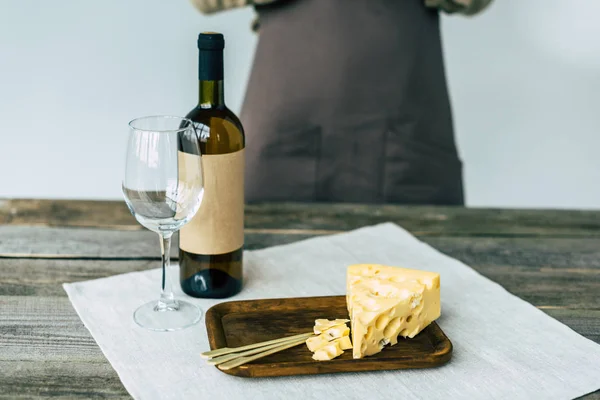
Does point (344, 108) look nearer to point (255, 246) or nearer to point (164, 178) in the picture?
point (255, 246)

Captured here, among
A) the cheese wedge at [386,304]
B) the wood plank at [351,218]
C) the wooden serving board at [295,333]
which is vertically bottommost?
the wooden serving board at [295,333]

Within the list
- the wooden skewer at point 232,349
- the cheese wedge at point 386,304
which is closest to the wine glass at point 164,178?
the wooden skewer at point 232,349

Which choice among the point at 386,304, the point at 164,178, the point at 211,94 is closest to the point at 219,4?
the point at 211,94

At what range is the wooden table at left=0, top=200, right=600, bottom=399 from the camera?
0.85 meters

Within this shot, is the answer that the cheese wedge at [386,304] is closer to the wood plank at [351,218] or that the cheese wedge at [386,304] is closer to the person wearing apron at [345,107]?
the wood plank at [351,218]

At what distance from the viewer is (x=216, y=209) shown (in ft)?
3.22

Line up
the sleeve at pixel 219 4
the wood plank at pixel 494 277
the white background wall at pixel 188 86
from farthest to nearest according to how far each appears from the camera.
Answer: the white background wall at pixel 188 86
the sleeve at pixel 219 4
the wood plank at pixel 494 277

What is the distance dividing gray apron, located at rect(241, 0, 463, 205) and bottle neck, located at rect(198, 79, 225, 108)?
2.46ft

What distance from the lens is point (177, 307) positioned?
99 cm

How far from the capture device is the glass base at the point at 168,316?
94 centimetres

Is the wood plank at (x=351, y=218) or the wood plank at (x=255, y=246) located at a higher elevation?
the wood plank at (x=351, y=218)

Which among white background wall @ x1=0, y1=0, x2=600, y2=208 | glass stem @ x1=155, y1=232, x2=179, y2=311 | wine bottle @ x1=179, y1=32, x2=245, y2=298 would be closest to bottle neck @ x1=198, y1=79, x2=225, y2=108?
wine bottle @ x1=179, y1=32, x2=245, y2=298

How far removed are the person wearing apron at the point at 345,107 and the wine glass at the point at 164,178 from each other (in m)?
0.78

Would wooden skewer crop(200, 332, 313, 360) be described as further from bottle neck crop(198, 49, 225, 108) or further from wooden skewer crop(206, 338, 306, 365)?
bottle neck crop(198, 49, 225, 108)
